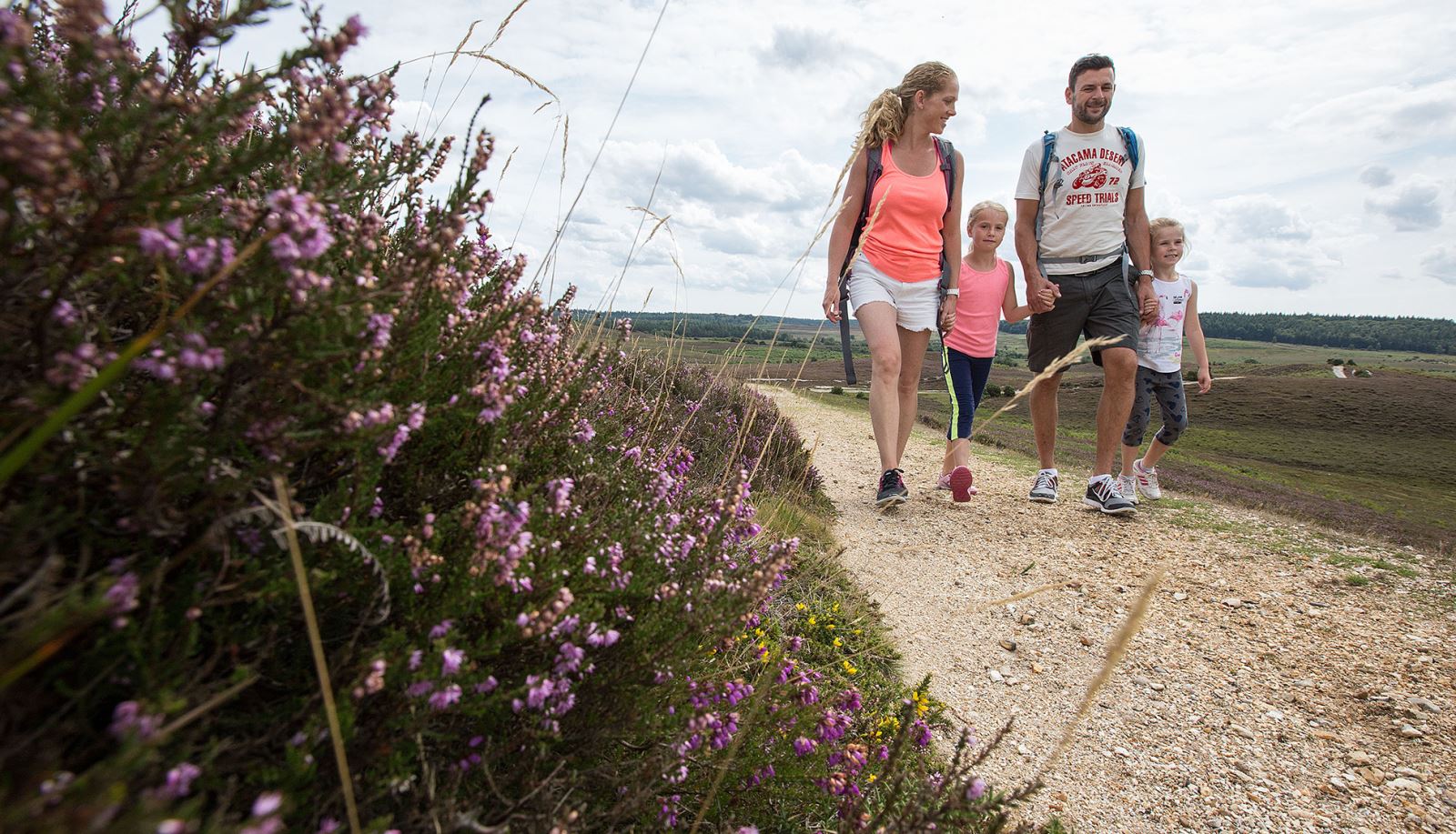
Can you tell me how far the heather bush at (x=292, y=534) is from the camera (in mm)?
1068

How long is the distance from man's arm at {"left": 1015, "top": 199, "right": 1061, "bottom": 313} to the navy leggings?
93 centimetres

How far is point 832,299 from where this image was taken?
6273 mm

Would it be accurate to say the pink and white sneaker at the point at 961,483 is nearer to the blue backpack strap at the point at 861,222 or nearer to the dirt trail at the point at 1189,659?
the dirt trail at the point at 1189,659

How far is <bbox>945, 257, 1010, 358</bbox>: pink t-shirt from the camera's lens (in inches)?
324

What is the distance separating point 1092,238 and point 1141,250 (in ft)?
2.05

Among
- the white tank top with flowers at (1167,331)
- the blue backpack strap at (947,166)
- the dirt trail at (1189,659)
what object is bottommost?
the dirt trail at (1189,659)

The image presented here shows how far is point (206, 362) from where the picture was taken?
112 centimetres

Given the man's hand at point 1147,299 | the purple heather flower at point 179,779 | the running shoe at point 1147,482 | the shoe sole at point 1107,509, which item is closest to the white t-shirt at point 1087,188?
the man's hand at point 1147,299

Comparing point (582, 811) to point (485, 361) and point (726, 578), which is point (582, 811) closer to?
point (726, 578)

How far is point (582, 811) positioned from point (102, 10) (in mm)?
1776

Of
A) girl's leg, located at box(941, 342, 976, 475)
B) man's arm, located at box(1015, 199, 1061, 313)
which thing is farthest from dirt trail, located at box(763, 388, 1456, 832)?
man's arm, located at box(1015, 199, 1061, 313)

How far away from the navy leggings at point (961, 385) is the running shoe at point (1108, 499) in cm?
134

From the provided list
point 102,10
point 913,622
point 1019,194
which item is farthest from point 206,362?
point 1019,194

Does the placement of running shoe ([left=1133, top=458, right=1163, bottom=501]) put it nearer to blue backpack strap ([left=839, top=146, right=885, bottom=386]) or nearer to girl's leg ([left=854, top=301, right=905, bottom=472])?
girl's leg ([left=854, top=301, right=905, bottom=472])
